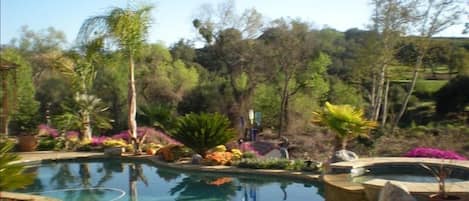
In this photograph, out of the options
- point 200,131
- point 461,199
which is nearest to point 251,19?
point 200,131

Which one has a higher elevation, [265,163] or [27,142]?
[27,142]

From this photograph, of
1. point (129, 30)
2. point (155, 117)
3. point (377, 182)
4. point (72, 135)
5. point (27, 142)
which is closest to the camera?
point (377, 182)

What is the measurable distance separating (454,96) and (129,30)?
682 inches

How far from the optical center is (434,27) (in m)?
19.3

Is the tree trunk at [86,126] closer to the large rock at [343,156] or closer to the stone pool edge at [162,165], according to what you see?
the stone pool edge at [162,165]

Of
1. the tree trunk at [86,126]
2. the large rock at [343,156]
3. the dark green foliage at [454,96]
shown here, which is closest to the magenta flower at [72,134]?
the tree trunk at [86,126]

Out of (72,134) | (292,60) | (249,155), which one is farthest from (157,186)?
(292,60)

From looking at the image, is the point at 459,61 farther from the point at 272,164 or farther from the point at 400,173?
the point at 400,173

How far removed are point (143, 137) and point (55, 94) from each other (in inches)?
472

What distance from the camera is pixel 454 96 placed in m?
26.0

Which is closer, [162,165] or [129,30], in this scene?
[162,165]

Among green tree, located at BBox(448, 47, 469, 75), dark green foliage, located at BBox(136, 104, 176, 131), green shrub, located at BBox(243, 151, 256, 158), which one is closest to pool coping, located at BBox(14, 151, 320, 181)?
green shrub, located at BBox(243, 151, 256, 158)

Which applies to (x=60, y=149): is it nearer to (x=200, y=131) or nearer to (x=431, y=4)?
(x=200, y=131)

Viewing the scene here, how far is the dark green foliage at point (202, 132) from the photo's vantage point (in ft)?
45.2
